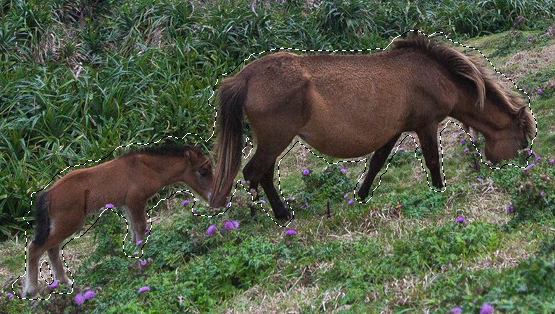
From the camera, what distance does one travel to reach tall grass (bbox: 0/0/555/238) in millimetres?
10078

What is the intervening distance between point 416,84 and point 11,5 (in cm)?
869

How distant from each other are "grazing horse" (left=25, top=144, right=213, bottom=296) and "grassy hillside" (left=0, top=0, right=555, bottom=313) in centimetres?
26

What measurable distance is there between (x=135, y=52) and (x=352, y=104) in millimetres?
6910

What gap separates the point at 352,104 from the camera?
22.1 feet

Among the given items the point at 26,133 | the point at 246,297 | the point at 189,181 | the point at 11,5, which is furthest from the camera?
the point at 11,5

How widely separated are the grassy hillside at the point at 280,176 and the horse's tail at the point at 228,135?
0.93 ft

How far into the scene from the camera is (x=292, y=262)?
17.5 ft

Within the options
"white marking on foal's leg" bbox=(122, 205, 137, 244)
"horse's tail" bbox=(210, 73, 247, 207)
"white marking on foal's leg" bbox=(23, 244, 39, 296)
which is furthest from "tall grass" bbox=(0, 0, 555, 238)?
"horse's tail" bbox=(210, 73, 247, 207)

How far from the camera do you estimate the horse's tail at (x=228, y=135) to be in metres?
6.57

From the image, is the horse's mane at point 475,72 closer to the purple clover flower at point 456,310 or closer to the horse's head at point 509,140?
the horse's head at point 509,140

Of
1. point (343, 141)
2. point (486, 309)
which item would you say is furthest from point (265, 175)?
point (486, 309)

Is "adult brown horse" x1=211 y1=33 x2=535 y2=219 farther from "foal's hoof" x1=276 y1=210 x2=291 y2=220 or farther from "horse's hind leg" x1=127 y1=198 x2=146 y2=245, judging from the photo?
"horse's hind leg" x1=127 y1=198 x2=146 y2=245

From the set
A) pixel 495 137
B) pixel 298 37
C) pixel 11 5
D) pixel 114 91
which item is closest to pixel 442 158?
pixel 495 137

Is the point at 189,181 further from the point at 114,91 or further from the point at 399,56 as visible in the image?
the point at 114,91
